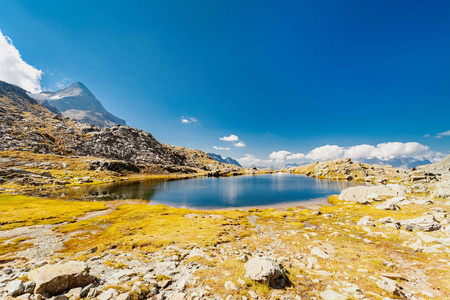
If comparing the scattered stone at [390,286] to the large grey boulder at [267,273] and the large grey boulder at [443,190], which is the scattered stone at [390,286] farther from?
the large grey boulder at [443,190]

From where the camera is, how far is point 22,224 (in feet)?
116

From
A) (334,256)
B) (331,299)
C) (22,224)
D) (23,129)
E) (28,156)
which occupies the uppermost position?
(23,129)

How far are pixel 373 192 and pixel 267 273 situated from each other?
73572 millimetres

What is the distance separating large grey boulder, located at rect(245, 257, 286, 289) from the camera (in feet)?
40.7

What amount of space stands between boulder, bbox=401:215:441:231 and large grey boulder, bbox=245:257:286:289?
95.4 feet

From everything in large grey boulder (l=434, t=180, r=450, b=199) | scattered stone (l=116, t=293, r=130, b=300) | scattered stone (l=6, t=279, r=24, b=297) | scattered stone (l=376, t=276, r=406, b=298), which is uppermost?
large grey boulder (l=434, t=180, r=450, b=199)

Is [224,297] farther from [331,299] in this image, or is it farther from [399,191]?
[399,191]

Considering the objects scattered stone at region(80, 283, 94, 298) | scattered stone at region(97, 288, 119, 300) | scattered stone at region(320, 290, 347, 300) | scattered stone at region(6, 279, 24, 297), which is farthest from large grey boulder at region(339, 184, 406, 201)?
scattered stone at region(6, 279, 24, 297)

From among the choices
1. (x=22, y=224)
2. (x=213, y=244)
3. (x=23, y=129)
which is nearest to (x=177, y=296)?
(x=213, y=244)

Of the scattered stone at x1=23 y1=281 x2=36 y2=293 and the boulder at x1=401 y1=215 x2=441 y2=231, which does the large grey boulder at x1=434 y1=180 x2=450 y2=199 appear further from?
the scattered stone at x1=23 y1=281 x2=36 y2=293

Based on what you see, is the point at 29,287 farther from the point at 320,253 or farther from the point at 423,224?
the point at 423,224

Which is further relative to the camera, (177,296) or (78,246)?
(78,246)

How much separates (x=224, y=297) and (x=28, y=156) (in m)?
215

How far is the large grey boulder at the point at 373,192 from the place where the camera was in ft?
196
